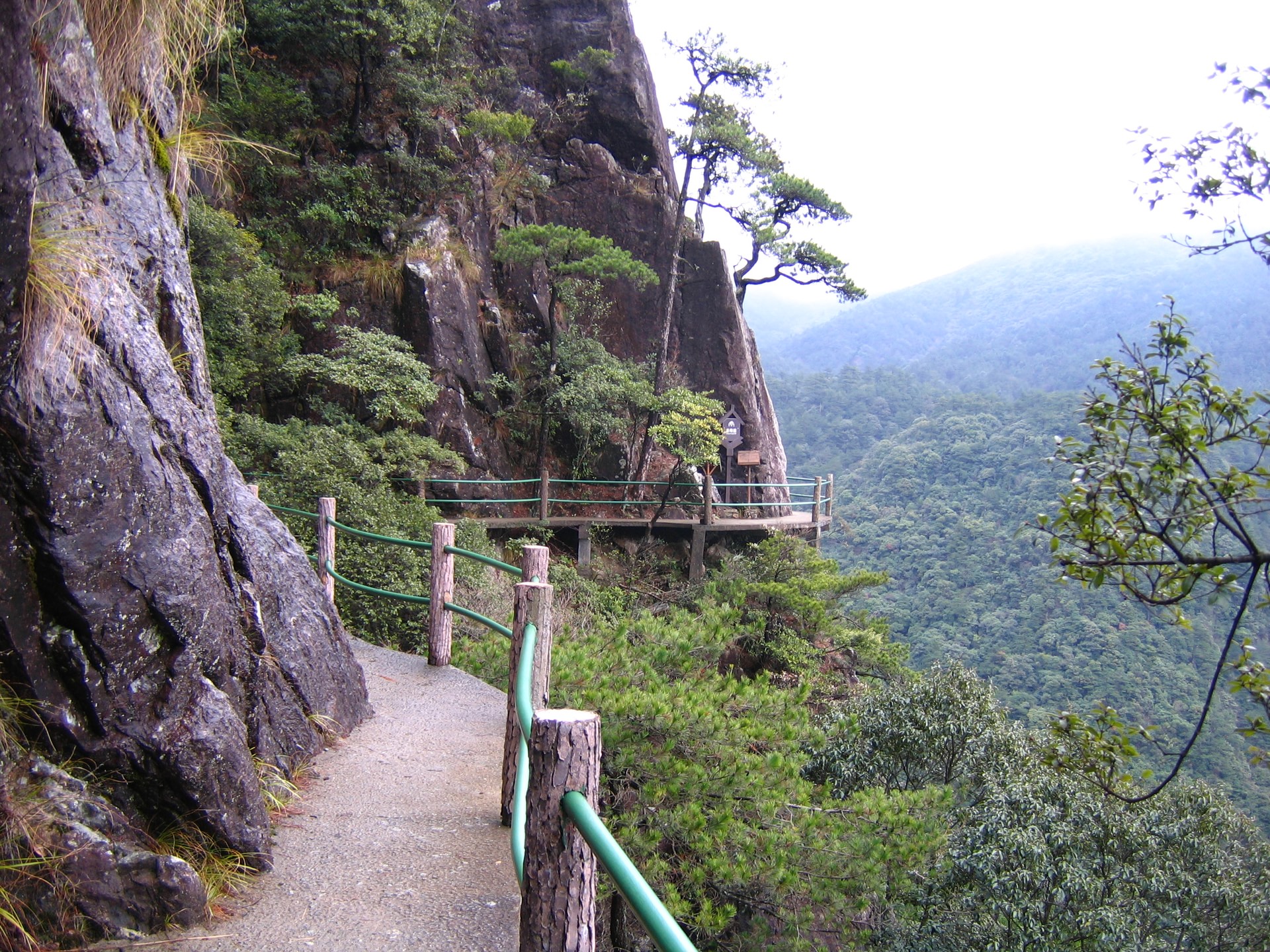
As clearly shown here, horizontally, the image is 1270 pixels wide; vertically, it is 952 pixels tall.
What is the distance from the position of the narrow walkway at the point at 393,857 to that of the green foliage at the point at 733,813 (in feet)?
2.41

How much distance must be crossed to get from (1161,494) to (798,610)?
8.36 metres

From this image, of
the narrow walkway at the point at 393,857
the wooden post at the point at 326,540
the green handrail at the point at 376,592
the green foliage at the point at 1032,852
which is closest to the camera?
the narrow walkway at the point at 393,857

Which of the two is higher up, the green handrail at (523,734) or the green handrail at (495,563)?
the green handrail at (495,563)

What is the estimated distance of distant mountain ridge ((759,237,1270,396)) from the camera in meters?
54.2

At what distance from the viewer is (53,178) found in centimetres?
264

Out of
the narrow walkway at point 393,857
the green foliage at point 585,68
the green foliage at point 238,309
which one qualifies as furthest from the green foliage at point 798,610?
the green foliage at point 585,68

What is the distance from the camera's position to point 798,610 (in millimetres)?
11086

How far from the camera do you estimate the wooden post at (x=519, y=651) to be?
9.91ft

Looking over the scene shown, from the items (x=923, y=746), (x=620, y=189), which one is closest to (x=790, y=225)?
(x=620, y=189)

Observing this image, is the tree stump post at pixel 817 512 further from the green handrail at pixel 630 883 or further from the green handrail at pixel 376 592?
the green handrail at pixel 630 883

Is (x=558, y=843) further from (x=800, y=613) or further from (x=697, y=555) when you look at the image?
(x=697, y=555)

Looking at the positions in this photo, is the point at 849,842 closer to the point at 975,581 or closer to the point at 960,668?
the point at 960,668

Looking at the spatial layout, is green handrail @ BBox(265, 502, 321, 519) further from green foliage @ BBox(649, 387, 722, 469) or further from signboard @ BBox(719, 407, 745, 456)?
signboard @ BBox(719, 407, 745, 456)

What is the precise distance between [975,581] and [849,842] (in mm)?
26790
